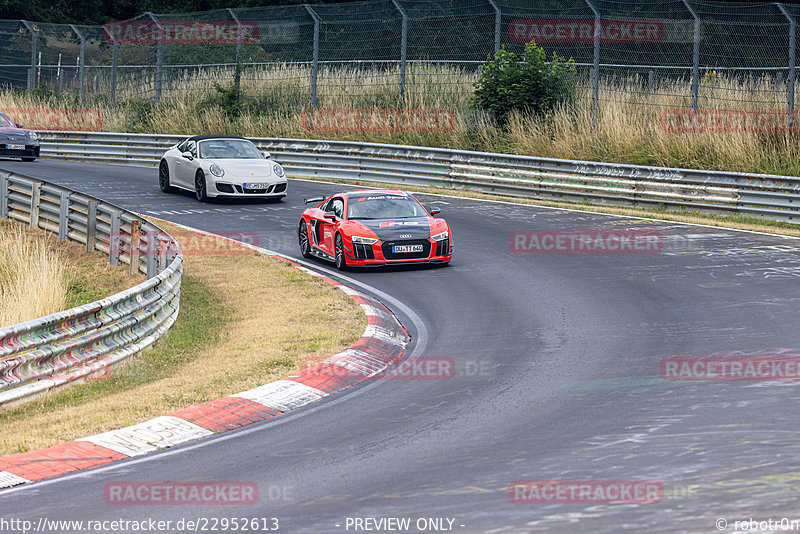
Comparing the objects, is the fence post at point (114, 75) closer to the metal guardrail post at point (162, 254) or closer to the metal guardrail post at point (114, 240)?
the metal guardrail post at point (114, 240)

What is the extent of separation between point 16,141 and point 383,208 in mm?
19277

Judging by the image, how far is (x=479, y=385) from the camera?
387 inches

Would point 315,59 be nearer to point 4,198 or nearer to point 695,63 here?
point 695,63

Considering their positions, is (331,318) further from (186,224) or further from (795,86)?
(795,86)

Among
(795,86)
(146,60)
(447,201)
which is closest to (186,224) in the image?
(447,201)

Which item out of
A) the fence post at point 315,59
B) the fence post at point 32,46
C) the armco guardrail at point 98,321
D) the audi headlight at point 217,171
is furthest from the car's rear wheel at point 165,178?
the fence post at point 32,46

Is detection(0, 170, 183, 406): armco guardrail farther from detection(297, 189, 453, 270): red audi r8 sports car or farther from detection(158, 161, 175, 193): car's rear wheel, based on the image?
detection(158, 161, 175, 193): car's rear wheel

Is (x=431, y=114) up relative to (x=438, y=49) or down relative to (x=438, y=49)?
down

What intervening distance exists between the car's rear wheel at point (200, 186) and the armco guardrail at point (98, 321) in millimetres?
6480

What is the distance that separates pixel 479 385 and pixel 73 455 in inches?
145

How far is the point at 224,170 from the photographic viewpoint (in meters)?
24.3

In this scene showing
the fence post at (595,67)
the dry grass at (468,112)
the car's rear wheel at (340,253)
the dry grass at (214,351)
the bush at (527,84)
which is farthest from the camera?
the bush at (527,84)

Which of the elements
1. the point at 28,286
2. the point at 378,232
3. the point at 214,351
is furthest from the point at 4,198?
the point at 214,351

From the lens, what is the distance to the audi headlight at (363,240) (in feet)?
55.3
